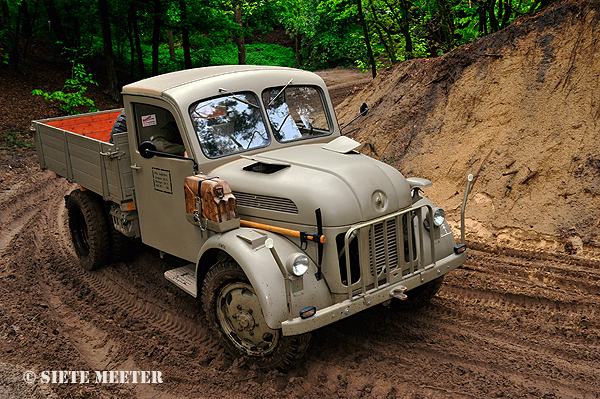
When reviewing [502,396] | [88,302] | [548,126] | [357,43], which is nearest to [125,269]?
[88,302]

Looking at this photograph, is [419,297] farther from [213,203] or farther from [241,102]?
[241,102]

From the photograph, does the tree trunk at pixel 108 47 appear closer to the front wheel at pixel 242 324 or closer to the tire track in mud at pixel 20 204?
the tire track in mud at pixel 20 204

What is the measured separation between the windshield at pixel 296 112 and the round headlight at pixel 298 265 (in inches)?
66.8

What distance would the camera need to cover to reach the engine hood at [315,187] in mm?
4516

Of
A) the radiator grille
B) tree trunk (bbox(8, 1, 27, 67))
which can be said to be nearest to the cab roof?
the radiator grille

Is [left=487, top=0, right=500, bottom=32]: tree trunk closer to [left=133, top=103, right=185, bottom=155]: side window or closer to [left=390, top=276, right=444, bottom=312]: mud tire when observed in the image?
[left=390, top=276, right=444, bottom=312]: mud tire

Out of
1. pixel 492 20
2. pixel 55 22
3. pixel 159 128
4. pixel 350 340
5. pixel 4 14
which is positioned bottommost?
pixel 350 340

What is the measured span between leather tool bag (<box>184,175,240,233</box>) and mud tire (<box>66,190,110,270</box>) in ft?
8.60

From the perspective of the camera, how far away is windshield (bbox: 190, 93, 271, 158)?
5.26 m

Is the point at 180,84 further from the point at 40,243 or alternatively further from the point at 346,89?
the point at 346,89

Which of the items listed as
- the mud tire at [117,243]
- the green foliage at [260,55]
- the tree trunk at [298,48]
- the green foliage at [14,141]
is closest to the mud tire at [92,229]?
the mud tire at [117,243]

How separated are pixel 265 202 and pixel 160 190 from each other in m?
1.39

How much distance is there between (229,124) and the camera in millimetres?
5367

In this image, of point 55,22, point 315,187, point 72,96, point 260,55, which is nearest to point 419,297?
point 315,187
